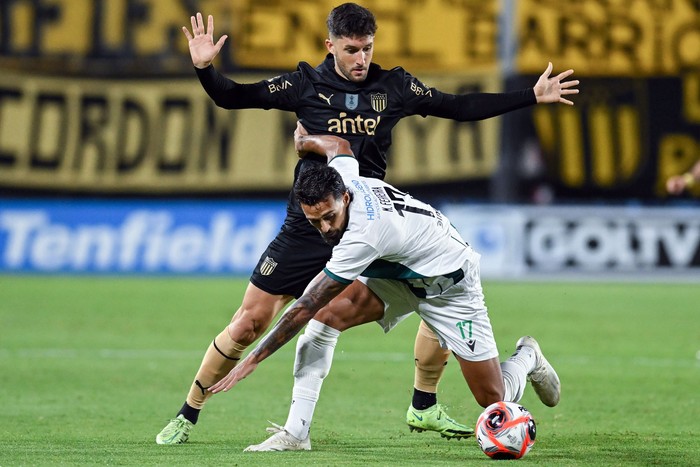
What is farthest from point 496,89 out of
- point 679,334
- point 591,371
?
point 591,371

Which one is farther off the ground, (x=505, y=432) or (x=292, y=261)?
(x=292, y=261)

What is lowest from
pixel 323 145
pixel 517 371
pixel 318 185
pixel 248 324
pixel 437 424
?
pixel 437 424

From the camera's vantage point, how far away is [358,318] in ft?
23.2

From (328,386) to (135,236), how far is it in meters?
11.6

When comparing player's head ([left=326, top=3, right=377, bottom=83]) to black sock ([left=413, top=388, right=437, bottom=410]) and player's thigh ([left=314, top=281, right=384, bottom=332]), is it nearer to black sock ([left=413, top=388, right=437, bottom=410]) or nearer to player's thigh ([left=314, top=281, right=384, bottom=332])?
player's thigh ([left=314, top=281, right=384, bottom=332])

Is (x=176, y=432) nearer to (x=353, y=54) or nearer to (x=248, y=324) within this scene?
(x=248, y=324)

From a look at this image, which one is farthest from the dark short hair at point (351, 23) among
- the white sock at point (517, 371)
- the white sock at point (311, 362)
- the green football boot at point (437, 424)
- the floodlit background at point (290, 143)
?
the floodlit background at point (290, 143)

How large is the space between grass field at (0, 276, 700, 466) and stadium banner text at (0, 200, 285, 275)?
2.71 meters

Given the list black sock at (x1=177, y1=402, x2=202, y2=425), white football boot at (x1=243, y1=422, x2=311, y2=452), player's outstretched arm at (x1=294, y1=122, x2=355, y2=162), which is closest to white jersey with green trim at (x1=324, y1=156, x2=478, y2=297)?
player's outstretched arm at (x1=294, y1=122, x2=355, y2=162)

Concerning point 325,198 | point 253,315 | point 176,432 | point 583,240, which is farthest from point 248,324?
point 583,240

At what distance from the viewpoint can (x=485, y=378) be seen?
6.82 metres

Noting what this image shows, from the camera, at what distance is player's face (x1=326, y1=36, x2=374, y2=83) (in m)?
6.93

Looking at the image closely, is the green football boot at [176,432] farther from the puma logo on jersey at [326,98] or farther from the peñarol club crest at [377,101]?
the peñarol club crest at [377,101]

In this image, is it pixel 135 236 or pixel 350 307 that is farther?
pixel 135 236
